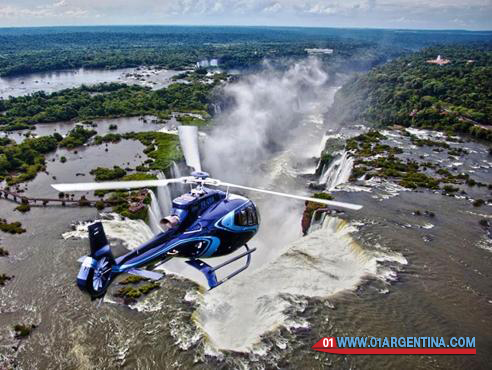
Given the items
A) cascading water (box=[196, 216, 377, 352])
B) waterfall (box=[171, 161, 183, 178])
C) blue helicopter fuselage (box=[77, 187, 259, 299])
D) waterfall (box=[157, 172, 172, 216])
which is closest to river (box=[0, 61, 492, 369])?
cascading water (box=[196, 216, 377, 352])

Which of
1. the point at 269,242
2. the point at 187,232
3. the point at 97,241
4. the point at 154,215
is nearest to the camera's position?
the point at 97,241

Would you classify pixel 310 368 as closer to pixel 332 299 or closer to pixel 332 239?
pixel 332 299

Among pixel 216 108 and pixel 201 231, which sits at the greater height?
pixel 201 231

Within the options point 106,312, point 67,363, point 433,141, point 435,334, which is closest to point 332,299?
point 435,334

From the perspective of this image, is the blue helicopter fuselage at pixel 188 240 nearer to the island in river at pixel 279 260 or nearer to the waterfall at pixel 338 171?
the island in river at pixel 279 260

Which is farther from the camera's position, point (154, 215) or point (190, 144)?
point (154, 215)

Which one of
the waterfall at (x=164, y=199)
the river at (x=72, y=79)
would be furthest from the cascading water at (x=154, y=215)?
the river at (x=72, y=79)

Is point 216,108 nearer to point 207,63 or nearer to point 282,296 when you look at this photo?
point 282,296

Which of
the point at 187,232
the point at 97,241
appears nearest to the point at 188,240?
the point at 187,232

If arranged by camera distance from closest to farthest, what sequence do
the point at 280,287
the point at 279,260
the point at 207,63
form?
the point at 280,287, the point at 279,260, the point at 207,63
